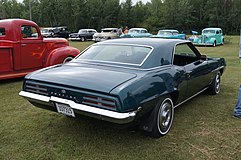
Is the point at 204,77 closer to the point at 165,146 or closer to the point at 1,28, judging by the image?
the point at 165,146

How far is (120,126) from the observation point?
9.42 ft

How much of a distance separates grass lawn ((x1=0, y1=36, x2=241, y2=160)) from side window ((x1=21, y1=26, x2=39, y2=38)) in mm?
3134

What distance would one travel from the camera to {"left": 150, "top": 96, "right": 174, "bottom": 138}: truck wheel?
10.6 feet

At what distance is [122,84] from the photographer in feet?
9.37

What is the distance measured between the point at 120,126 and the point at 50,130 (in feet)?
4.36

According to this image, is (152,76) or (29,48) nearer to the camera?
(152,76)

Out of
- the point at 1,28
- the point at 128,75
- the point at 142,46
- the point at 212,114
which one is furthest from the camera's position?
the point at 1,28

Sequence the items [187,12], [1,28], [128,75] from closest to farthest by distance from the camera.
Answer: [128,75]
[1,28]
[187,12]

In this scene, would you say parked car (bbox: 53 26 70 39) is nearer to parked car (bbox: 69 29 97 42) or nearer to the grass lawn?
parked car (bbox: 69 29 97 42)

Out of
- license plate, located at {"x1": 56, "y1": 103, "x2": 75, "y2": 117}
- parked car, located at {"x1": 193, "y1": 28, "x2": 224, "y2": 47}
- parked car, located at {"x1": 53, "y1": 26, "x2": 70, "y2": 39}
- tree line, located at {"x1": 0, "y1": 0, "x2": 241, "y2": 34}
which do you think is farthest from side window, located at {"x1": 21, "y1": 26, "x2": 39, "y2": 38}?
tree line, located at {"x1": 0, "y1": 0, "x2": 241, "y2": 34}

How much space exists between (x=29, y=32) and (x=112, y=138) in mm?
5138

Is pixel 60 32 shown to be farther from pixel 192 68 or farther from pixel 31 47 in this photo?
pixel 192 68

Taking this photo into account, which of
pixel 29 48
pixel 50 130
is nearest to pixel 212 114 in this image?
pixel 50 130

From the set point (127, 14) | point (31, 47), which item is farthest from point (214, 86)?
point (127, 14)
